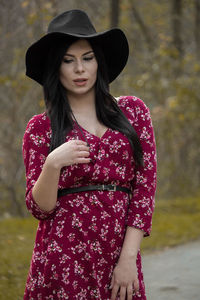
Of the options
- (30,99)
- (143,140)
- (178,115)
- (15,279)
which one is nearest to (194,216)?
(178,115)

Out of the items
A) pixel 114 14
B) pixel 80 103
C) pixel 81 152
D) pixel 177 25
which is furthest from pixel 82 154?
pixel 177 25

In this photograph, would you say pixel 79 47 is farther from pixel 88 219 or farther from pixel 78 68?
pixel 88 219

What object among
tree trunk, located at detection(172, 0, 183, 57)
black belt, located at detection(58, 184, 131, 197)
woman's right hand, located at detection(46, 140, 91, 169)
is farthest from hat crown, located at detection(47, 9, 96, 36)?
tree trunk, located at detection(172, 0, 183, 57)

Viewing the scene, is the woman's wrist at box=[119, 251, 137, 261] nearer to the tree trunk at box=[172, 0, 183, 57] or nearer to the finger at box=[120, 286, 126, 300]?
the finger at box=[120, 286, 126, 300]

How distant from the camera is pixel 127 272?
7.97ft

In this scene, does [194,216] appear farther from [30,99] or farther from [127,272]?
[127,272]

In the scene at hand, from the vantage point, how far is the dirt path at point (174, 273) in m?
4.54

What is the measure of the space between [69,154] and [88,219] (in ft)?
1.13

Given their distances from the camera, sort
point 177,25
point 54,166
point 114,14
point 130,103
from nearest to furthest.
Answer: point 54,166
point 130,103
point 114,14
point 177,25

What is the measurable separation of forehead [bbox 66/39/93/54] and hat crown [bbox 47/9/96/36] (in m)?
0.05

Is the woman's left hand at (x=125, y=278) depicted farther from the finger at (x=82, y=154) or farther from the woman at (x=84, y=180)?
the finger at (x=82, y=154)

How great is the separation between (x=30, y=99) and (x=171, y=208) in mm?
4258

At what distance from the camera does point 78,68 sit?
2.57 meters

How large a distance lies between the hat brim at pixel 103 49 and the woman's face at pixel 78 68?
0.06 meters
